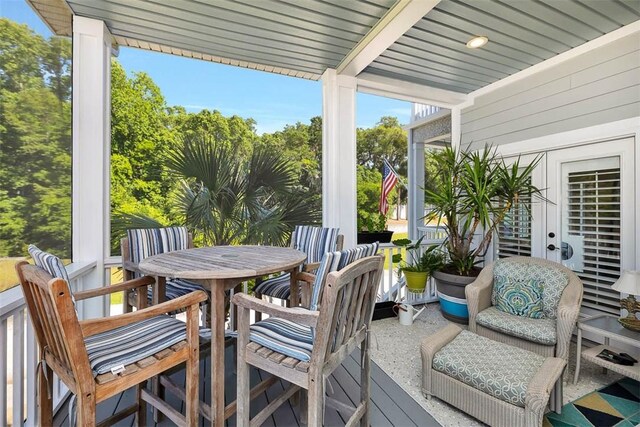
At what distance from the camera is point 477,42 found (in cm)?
299

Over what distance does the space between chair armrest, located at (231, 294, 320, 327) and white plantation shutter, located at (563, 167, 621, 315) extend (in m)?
3.33

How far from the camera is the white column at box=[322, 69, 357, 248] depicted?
11.6 ft

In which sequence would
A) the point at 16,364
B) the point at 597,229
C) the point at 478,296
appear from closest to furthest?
the point at 16,364 < the point at 478,296 < the point at 597,229

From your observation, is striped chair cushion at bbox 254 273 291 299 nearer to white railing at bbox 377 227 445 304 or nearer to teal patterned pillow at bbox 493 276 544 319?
white railing at bbox 377 227 445 304

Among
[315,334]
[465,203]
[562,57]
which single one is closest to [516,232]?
[465,203]

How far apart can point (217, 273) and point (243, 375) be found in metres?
0.54

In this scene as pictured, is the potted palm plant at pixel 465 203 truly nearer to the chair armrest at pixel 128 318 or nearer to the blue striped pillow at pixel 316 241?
the blue striped pillow at pixel 316 241

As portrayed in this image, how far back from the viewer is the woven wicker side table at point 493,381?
5.25ft

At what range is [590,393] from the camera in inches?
86.7

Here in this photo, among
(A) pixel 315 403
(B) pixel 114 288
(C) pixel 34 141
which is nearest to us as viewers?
(A) pixel 315 403

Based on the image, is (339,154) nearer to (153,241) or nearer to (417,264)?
(417,264)

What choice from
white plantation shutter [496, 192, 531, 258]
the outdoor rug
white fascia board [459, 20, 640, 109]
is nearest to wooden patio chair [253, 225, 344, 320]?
the outdoor rug

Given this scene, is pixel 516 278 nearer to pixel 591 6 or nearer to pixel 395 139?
pixel 591 6

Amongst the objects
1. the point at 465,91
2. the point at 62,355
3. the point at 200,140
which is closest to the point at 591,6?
the point at 465,91
